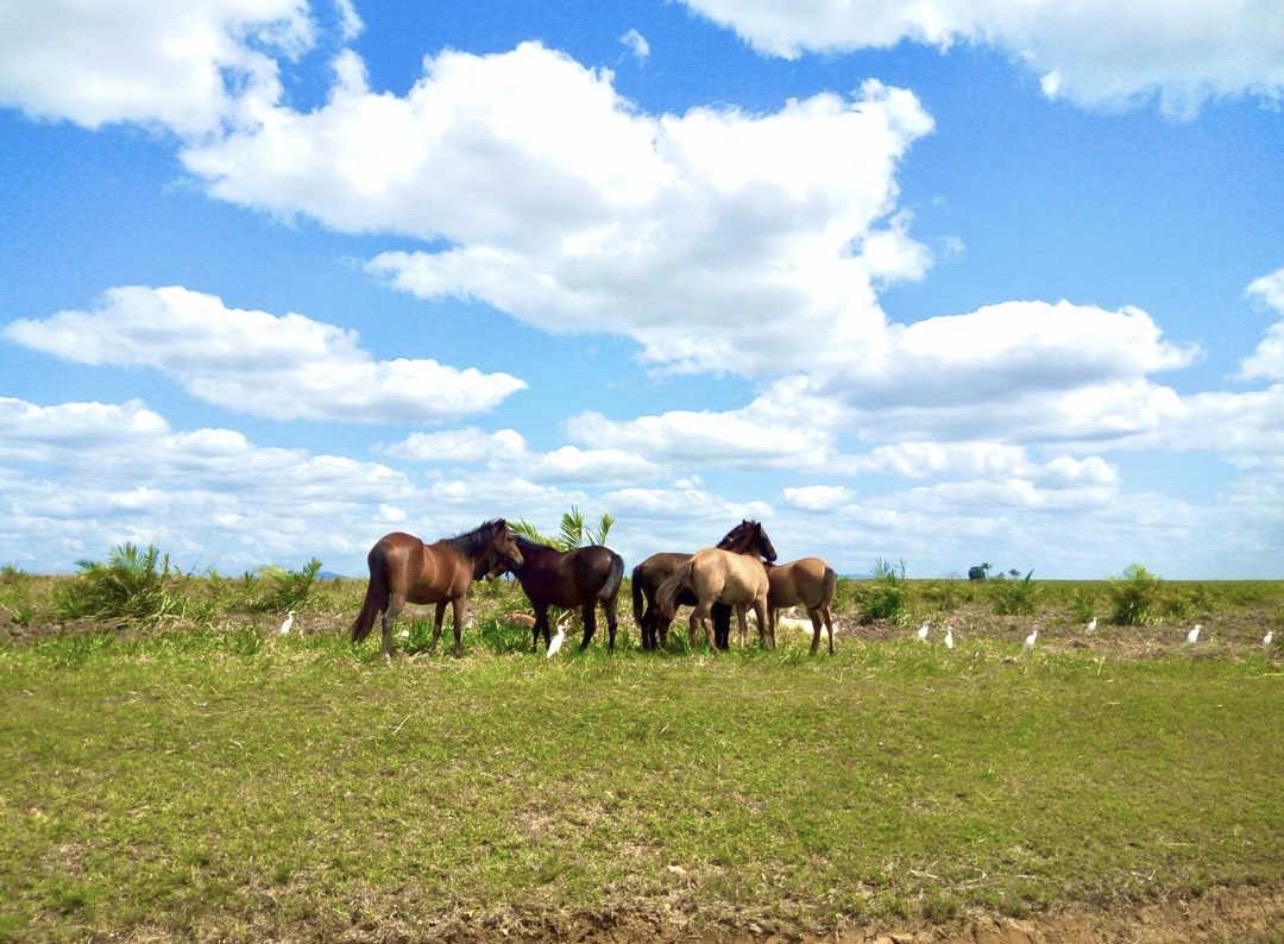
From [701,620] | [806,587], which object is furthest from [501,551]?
[806,587]

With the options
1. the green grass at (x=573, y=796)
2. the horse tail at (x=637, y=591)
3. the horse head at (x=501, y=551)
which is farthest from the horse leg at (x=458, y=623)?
the horse tail at (x=637, y=591)

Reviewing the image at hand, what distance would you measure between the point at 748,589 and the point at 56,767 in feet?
31.4

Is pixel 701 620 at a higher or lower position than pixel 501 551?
lower

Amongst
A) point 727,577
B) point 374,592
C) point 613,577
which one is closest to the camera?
point 374,592

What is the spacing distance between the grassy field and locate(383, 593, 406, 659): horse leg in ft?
1.16

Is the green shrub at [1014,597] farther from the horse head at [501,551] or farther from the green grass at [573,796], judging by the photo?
the horse head at [501,551]

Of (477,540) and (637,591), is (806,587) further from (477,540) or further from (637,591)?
(477,540)

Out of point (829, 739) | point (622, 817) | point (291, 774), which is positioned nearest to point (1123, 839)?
point (829, 739)

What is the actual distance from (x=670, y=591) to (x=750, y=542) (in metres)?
2.53

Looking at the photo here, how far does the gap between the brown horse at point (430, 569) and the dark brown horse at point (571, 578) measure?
0.30m

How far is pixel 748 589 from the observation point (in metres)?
15.9

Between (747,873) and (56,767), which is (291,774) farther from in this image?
(747,873)

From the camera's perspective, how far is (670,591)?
613 inches

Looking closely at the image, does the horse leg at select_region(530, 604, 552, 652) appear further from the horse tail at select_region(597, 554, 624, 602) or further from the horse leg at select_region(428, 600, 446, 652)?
the horse leg at select_region(428, 600, 446, 652)
